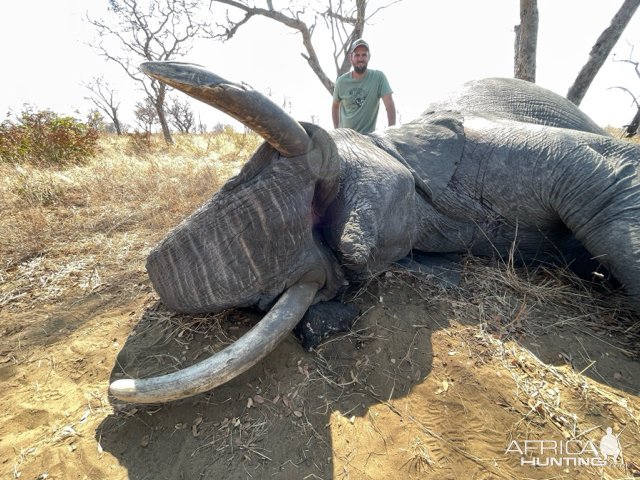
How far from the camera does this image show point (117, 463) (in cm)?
141

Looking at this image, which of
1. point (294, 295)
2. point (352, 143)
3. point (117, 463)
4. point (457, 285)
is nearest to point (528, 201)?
point (457, 285)

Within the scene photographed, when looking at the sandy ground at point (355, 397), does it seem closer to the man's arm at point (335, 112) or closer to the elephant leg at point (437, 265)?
the elephant leg at point (437, 265)

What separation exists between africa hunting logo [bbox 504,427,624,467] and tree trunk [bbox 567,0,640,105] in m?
6.04

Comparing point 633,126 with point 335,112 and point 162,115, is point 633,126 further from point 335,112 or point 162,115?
point 162,115

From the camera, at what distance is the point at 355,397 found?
163 centimetres

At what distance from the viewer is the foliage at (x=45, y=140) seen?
754 cm

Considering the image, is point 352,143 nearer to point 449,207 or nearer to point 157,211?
point 449,207

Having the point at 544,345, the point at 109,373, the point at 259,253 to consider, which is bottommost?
the point at 544,345

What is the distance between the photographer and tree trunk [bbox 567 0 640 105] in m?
5.16

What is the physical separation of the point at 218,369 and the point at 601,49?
7060 millimetres

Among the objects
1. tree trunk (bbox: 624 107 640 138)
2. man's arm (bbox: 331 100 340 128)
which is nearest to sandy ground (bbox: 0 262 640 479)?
man's arm (bbox: 331 100 340 128)

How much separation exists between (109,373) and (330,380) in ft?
3.71

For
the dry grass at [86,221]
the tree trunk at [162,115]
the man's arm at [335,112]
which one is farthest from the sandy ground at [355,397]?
the tree trunk at [162,115]

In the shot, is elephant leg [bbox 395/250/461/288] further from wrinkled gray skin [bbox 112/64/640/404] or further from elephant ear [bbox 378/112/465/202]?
elephant ear [bbox 378/112/465/202]
